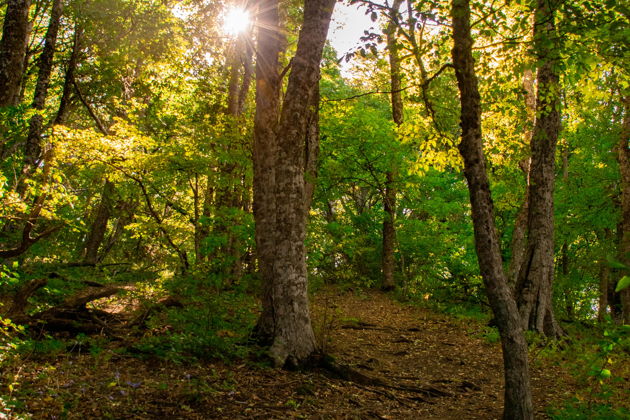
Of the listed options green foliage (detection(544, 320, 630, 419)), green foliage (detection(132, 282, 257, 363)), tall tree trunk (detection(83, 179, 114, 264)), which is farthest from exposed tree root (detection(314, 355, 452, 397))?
tall tree trunk (detection(83, 179, 114, 264))

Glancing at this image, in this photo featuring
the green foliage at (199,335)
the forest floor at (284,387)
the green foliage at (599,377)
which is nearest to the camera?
the green foliage at (599,377)

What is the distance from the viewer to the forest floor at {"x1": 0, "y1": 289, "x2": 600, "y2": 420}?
434 cm

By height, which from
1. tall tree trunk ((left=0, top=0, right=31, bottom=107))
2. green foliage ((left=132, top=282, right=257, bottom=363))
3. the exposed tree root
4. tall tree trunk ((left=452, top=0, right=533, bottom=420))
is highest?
tall tree trunk ((left=0, top=0, right=31, bottom=107))

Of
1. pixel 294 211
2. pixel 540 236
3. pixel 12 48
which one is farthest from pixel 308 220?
pixel 12 48

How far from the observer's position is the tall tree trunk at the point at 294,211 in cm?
655

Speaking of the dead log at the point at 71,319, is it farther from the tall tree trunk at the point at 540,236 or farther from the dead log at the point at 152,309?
the tall tree trunk at the point at 540,236

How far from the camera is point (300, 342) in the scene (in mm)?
6586

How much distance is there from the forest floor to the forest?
0.04 meters

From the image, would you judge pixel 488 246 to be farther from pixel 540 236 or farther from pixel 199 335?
pixel 540 236

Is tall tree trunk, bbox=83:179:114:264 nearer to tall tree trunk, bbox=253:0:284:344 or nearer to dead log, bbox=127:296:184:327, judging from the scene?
dead log, bbox=127:296:184:327

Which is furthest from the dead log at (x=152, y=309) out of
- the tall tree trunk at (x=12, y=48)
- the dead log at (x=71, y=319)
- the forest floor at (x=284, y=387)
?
the tall tree trunk at (x=12, y=48)

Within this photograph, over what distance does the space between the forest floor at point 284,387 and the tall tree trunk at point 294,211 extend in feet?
1.79

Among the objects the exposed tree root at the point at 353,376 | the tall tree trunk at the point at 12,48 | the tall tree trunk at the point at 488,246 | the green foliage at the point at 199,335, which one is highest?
the tall tree trunk at the point at 12,48

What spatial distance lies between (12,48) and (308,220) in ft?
25.5
